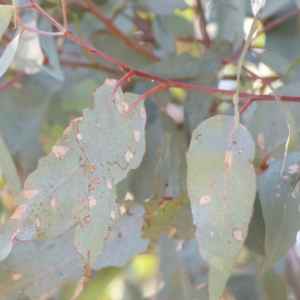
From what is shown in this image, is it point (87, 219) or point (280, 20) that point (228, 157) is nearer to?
point (87, 219)

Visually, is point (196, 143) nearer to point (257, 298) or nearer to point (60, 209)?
point (60, 209)

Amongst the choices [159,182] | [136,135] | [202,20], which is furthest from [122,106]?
[202,20]

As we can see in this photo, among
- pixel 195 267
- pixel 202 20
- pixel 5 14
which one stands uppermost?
pixel 5 14

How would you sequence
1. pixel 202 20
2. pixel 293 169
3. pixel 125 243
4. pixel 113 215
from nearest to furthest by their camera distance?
pixel 113 215 → pixel 293 169 → pixel 125 243 → pixel 202 20

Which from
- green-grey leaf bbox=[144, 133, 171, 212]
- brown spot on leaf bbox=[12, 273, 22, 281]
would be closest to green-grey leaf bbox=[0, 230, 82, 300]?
brown spot on leaf bbox=[12, 273, 22, 281]

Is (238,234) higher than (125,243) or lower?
higher

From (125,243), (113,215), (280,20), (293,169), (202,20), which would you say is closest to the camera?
(113,215)

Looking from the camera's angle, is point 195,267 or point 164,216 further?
point 195,267
